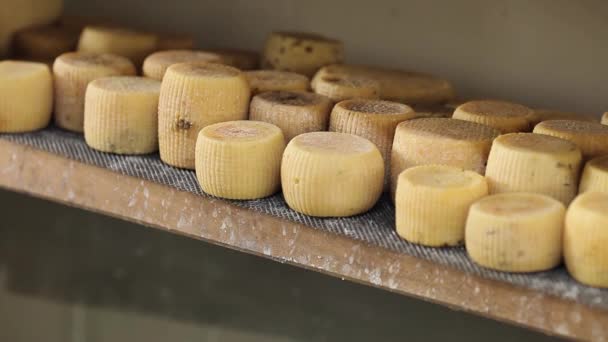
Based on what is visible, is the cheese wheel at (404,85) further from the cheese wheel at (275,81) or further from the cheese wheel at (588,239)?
the cheese wheel at (588,239)

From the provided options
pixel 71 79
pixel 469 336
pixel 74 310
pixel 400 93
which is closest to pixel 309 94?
pixel 400 93

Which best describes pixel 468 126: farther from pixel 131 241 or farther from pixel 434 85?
pixel 131 241

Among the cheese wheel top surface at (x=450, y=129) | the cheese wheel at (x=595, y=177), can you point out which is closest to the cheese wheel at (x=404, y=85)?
the cheese wheel top surface at (x=450, y=129)

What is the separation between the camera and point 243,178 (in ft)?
2.61

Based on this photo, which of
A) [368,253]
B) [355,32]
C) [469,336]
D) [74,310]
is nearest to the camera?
[368,253]

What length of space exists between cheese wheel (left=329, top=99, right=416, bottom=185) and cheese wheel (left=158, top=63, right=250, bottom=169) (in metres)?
0.09

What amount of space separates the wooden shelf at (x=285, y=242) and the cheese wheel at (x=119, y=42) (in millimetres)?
181

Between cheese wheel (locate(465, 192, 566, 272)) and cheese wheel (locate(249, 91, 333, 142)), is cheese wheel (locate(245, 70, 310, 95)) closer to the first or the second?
cheese wheel (locate(249, 91, 333, 142))

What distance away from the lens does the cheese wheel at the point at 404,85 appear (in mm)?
968

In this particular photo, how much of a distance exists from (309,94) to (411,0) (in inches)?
10.9

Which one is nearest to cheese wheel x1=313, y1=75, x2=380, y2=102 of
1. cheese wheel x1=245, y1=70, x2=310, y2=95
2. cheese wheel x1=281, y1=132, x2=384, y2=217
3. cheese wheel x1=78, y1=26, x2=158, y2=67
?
cheese wheel x1=245, y1=70, x2=310, y2=95

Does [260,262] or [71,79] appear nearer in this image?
[71,79]

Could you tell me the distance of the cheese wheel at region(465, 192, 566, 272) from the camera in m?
0.67

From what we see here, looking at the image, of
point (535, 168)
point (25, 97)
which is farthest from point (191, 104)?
point (535, 168)
